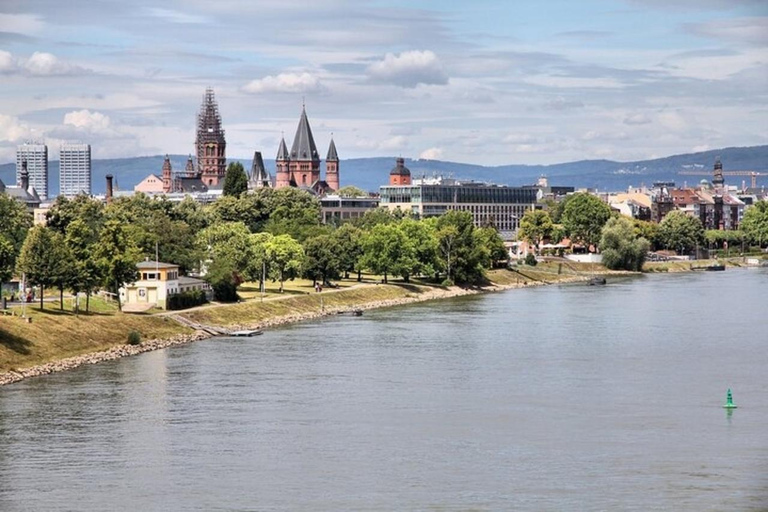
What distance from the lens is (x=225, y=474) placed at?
4394cm

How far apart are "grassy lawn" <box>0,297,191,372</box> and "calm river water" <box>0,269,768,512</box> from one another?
2.60 metres

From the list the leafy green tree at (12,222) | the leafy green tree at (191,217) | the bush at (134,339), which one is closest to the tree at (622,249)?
the leafy green tree at (191,217)

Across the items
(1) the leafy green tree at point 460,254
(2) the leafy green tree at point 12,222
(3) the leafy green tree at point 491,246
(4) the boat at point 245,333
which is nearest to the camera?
(4) the boat at point 245,333

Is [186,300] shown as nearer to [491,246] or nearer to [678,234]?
[491,246]

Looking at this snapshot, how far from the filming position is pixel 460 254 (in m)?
132

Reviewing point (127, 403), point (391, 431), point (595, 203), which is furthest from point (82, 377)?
point (595, 203)

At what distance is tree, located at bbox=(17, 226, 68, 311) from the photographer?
7788 cm

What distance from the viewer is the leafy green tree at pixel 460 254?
429 ft

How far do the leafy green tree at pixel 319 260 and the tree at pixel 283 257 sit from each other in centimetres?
209

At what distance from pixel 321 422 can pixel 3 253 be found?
3132 cm

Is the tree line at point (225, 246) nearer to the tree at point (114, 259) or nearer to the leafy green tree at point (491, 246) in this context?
the tree at point (114, 259)

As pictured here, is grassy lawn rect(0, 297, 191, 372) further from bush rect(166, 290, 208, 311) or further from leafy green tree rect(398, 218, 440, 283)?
leafy green tree rect(398, 218, 440, 283)

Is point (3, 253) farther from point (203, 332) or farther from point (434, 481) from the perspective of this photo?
point (434, 481)

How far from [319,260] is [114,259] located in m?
30.6
